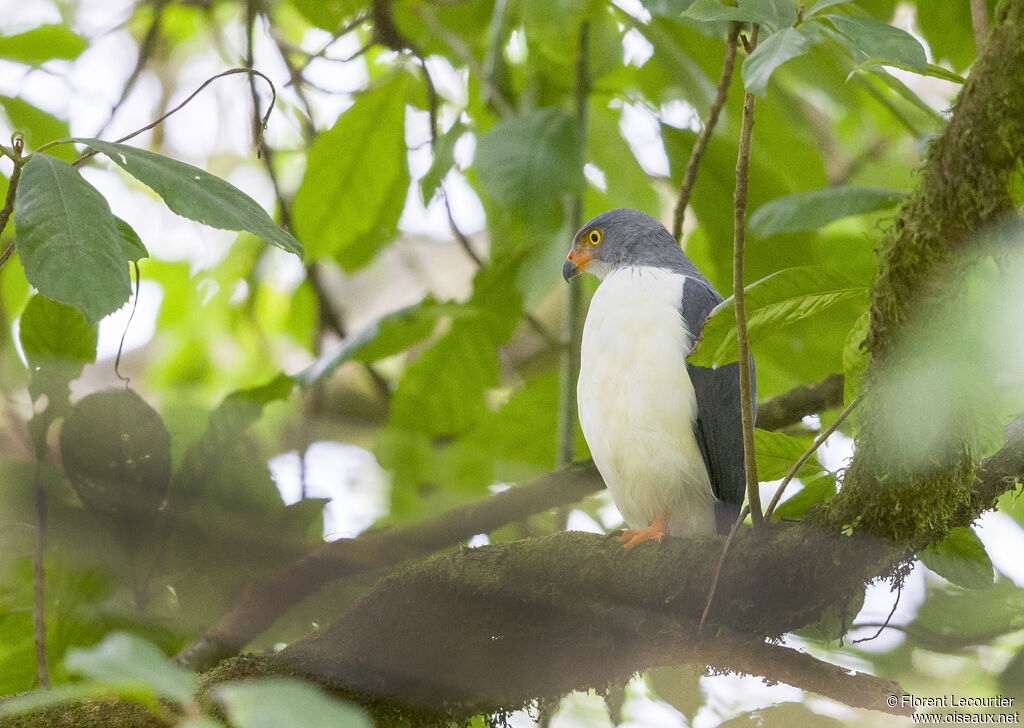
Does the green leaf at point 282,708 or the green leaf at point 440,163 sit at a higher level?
the green leaf at point 440,163

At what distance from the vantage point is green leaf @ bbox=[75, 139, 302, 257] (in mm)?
1563

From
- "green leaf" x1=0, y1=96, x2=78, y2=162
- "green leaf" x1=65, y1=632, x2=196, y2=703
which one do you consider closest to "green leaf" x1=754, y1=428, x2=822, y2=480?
"green leaf" x1=65, y1=632, x2=196, y2=703

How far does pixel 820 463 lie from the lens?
208 cm

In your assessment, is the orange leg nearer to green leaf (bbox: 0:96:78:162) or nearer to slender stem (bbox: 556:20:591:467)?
slender stem (bbox: 556:20:591:467)

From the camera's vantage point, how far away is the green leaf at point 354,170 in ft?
11.2

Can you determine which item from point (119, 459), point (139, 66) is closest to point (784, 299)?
point (119, 459)

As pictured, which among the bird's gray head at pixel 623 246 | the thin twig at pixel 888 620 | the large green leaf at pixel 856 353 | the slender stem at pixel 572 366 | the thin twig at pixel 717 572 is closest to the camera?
the large green leaf at pixel 856 353

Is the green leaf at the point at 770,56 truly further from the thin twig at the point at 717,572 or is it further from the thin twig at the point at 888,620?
the thin twig at the point at 888,620

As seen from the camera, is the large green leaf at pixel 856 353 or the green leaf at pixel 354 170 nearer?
the large green leaf at pixel 856 353

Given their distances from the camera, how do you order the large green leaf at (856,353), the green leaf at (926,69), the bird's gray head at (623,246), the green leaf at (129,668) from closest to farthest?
the green leaf at (129,668) < the green leaf at (926,69) < the large green leaf at (856,353) < the bird's gray head at (623,246)

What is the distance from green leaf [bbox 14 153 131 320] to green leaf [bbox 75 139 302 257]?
100 millimetres

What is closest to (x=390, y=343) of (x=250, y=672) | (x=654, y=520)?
(x=654, y=520)

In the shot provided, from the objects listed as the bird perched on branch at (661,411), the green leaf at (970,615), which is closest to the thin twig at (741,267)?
the bird perched on branch at (661,411)

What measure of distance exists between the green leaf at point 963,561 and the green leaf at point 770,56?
1.12 m
